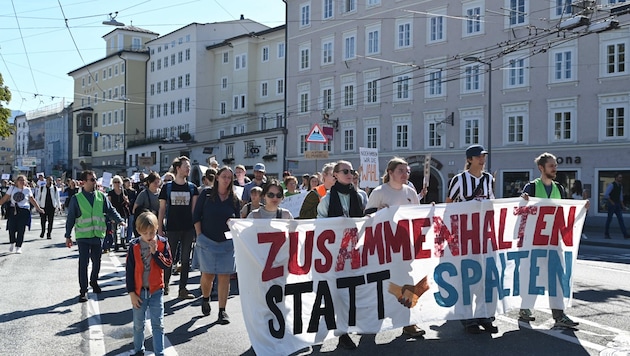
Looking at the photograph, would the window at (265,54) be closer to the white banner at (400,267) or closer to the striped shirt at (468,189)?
the striped shirt at (468,189)

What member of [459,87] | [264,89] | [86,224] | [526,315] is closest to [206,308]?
[86,224]

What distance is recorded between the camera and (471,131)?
3441 cm

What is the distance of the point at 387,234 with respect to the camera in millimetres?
6621

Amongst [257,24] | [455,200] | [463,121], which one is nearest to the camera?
[455,200]

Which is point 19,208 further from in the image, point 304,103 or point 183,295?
point 304,103

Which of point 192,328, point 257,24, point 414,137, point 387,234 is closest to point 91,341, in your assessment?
point 192,328

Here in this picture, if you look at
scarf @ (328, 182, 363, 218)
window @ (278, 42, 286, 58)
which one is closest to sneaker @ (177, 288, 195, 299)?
scarf @ (328, 182, 363, 218)

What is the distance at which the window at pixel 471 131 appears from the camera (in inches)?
1345

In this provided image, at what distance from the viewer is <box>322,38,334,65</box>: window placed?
142ft

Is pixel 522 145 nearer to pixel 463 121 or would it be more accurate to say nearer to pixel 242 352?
pixel 463 121

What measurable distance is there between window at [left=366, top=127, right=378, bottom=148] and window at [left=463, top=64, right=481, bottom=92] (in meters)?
7.20

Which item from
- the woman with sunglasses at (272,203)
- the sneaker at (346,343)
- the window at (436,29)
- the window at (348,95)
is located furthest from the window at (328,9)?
the sneaker at (346,343)

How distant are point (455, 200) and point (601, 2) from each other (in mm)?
26124

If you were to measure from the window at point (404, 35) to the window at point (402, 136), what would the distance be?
4857 millimetres
